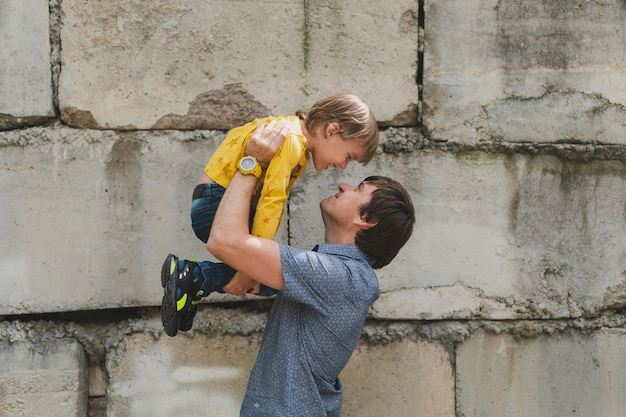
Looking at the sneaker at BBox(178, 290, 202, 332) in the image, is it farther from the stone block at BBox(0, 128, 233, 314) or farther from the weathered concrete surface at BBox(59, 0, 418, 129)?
the weathered concrete surface at BBox(59, 0, 418, 129)

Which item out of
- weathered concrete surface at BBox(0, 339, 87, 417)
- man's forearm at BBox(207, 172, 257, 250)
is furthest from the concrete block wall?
man's forearm at BBox(207, 172, 257, 250)

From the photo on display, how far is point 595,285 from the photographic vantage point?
11.9 ft

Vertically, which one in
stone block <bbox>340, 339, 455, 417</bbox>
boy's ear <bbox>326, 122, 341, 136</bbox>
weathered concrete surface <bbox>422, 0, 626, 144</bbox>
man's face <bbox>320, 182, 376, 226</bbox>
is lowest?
stone block <bbox>340, 339, 455, 417</bbox>

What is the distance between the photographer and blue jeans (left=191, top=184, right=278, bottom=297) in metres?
2.84

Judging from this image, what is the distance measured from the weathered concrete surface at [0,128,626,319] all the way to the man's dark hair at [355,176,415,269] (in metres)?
0.74

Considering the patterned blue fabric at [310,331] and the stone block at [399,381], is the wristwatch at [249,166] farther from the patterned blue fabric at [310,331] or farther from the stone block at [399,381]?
the stone block at [399,381]

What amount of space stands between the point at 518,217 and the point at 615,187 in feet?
1.52

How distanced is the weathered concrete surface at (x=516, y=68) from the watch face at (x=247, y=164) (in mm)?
1113

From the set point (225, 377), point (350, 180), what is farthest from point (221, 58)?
point (225, 377)

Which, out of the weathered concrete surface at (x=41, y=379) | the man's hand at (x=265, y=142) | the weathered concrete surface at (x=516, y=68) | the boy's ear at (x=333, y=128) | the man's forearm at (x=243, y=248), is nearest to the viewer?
the man's forearm at (x=243, y=248)

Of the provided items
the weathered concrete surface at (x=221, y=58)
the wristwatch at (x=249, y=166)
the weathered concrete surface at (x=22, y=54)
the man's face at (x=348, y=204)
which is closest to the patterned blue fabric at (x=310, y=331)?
the man's face at (x=348, y=204)

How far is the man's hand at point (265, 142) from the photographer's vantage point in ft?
8.88

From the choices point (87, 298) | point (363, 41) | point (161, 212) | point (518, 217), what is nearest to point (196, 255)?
point (161, 212)

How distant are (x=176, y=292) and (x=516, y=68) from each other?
1.82 m
